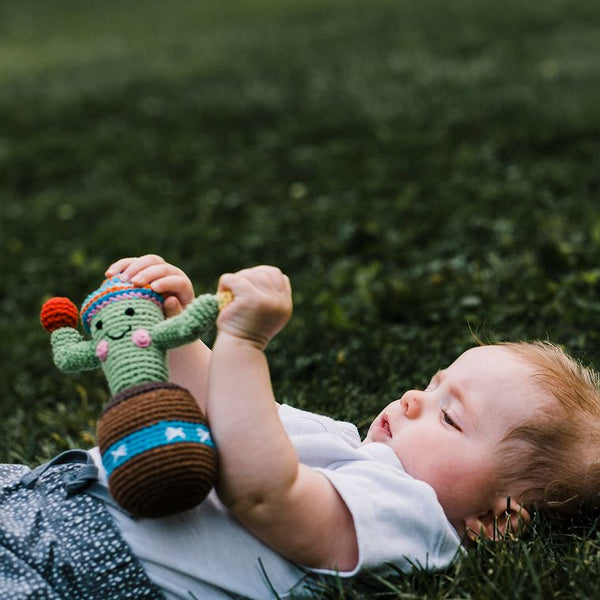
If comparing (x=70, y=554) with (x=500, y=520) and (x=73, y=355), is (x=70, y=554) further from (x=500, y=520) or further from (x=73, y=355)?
(x=500, y=520)

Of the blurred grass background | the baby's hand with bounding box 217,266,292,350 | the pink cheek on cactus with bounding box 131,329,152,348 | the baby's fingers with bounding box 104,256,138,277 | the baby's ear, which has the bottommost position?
the blurred grass background

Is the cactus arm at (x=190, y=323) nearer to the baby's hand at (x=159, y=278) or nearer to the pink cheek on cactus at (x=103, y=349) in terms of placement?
the pink cheek on cactus at (x=103, y=349)

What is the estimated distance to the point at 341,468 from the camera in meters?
2.11

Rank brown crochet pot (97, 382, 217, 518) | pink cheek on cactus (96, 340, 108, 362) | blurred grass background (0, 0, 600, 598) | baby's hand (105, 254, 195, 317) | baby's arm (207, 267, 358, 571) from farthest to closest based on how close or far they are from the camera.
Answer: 1. blurred grass background (0, 0, 600, 598)
2. baby's hand (105, 254, 195, 317)
3. pink cheek on cactus (96, 340, 108, 362)
4. baby's arm (207, 267, 358, 571)
5. brown crochet pot (97, 382, 217, 518)

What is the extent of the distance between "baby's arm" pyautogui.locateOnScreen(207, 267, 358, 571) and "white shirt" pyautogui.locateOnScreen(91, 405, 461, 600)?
81mm

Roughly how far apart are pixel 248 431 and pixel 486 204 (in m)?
3.61

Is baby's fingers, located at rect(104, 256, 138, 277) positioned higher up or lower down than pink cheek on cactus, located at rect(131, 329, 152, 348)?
higher up

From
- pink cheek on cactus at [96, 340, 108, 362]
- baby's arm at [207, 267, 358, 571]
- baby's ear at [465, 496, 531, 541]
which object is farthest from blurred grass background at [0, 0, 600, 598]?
pink cheek on cactus at [96, 340, 108, 362]

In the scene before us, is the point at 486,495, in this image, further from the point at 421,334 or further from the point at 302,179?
the point at 302,179

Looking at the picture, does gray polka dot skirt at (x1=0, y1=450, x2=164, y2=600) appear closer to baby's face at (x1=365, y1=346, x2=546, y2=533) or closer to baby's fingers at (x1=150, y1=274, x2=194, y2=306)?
baby's fingers at (x1=150, y1=274, x2=194, y2=306)

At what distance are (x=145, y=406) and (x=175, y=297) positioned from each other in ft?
A: 1.70

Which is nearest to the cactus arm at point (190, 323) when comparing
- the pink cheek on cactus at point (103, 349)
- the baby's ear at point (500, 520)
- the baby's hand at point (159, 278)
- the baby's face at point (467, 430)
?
the pink cheek on cactus at point (103, 349)

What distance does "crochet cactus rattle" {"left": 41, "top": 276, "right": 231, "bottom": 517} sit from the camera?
172 cm

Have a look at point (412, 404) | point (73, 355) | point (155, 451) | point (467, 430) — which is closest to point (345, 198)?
point (412, 404)
